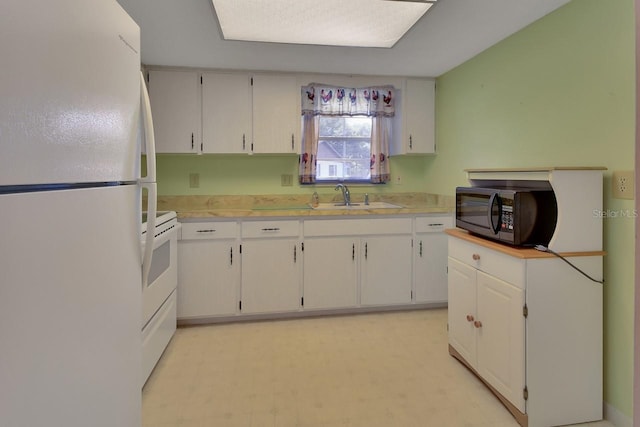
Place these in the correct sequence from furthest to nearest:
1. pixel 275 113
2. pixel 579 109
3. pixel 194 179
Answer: pixel 194 179, pixel 275 113, pixel 579 109

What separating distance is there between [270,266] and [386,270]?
97 cm

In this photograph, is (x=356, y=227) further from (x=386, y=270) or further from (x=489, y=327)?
(x=489, y=327)

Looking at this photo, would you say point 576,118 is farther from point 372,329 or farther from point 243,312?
point 243,312

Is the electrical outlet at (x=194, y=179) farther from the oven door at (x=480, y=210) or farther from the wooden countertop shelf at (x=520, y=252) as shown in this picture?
the wooden countertop shelf at (x=520, y=252)

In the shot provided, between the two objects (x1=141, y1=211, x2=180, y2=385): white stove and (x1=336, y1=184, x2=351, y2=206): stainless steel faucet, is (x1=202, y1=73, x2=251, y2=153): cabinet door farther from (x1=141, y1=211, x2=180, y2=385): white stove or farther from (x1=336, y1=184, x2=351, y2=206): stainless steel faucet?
(x1=336, y1=184, x2=351, y2=206): stainless steel faucet

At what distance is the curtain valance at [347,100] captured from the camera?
3.38 metres

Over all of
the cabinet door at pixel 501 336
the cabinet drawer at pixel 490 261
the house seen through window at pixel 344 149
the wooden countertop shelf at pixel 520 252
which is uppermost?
the house seen through window at pixel 344 149

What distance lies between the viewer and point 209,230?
2.82 metres

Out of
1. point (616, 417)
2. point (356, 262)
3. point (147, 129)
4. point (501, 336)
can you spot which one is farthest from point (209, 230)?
point (616, 417)

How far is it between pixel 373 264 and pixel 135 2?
2.39 meters

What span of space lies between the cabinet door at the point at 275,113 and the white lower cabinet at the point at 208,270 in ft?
2.74

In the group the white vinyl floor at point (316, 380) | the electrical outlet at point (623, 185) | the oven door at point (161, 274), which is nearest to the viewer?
the electrical outlet at point (623, 185)

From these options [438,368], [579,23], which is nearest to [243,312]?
[438,368]

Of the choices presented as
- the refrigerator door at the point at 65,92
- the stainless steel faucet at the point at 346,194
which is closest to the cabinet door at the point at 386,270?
the stainless steel faucet at the point at 346,194
